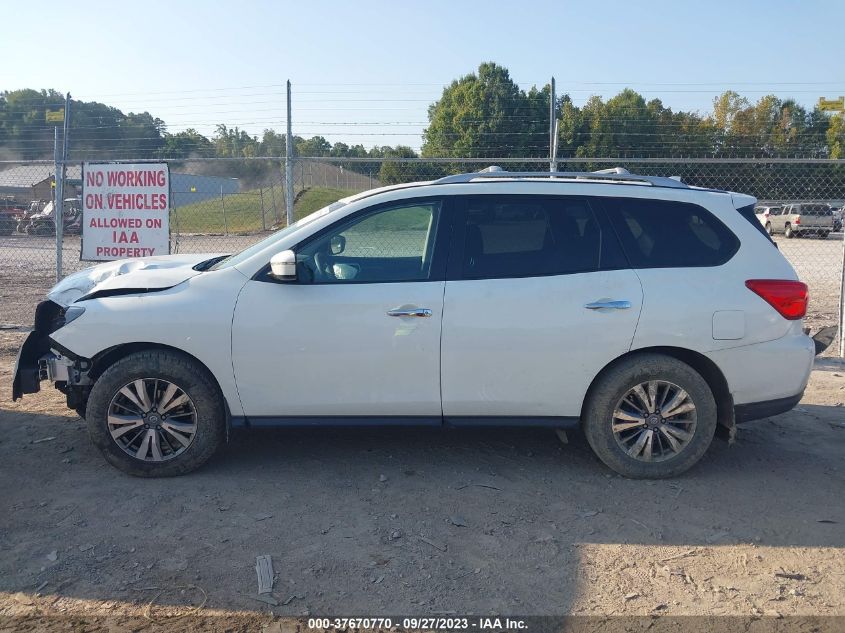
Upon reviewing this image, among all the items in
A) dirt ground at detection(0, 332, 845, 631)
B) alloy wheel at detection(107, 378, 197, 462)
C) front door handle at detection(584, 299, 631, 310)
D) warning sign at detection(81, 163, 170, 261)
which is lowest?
dirt ground at detection(0, 332, 845, 631)

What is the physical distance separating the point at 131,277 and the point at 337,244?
1382 mm

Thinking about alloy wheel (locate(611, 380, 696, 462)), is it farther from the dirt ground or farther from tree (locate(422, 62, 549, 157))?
tree (locate(422, 62, 549, 157))

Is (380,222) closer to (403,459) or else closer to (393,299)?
(393,299)

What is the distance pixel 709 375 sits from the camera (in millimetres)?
4875

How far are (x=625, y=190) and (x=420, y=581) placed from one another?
281 cm

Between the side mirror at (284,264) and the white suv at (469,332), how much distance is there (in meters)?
0.01

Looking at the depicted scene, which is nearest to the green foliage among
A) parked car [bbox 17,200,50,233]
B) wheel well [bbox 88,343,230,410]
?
parked car [bbox 17,200,50,233]

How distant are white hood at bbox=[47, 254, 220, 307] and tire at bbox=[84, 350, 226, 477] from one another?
0.48m

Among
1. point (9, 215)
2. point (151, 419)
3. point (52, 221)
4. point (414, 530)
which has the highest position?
point (9, 215)

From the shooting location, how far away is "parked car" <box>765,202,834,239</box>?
25.1 meters

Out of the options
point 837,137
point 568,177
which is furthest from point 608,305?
point 837,137

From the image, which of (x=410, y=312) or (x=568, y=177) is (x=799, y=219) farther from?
(x=410, y=312)

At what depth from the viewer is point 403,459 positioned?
512 cm

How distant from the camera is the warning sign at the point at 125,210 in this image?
→ 8930 mm
